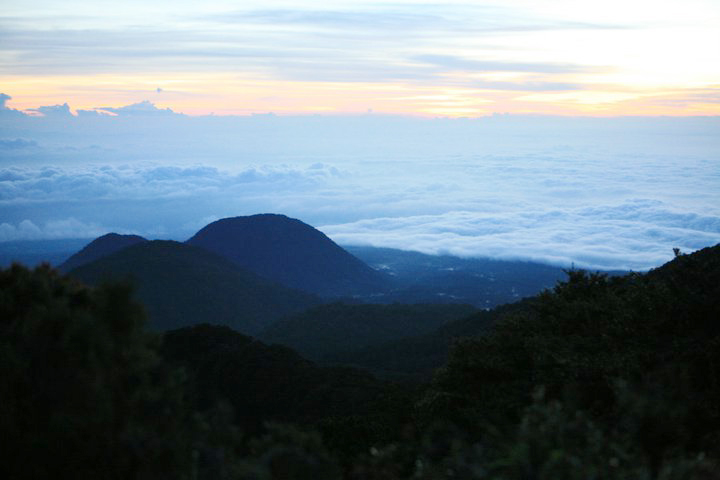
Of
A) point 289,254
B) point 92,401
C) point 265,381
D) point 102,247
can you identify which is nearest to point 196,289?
point 102,247

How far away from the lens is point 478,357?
23.5 m

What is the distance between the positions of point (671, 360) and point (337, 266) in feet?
382

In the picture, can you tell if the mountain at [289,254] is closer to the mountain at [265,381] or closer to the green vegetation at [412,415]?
the mountain at [265,381]

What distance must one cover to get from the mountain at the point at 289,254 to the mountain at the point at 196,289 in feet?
79.0

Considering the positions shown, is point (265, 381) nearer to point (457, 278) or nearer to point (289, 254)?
point (289, 254)

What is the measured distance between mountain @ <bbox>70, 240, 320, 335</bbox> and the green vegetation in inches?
A: 2568

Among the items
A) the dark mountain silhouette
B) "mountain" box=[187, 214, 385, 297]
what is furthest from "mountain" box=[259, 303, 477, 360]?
the dark mountain silhouette

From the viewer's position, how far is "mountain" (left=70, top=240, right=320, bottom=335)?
85.9 m

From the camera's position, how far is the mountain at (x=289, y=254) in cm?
12988

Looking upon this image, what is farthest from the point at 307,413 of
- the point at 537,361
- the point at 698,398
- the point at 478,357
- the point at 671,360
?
the point at 698,398

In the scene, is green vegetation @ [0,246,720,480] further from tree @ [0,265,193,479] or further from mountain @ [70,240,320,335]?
mountain @ [70,240,320,335]

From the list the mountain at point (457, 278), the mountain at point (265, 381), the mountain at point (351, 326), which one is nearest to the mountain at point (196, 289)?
the mountain at point (351, 326)

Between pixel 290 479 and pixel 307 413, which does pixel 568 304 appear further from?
pixel 290 479

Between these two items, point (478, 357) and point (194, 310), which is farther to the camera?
point (194, 310)
